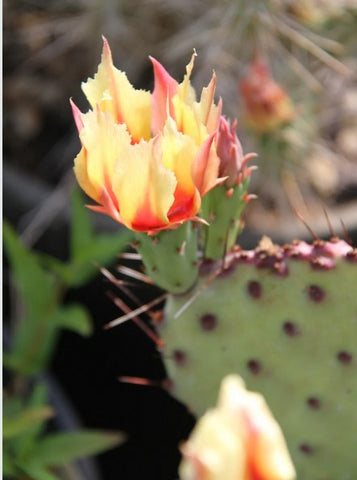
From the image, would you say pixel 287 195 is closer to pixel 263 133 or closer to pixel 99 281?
pixel 263 133

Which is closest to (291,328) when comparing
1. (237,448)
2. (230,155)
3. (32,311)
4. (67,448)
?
(230,155)

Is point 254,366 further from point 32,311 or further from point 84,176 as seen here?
point 32,311

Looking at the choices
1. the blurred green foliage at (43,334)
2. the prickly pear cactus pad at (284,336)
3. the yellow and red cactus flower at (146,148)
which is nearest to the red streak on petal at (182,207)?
the yellow and red cactus flower at (146,148)

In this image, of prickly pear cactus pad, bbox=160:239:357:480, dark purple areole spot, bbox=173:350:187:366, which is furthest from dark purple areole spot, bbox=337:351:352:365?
dark purple areole spot, bbox=173:350:187:366

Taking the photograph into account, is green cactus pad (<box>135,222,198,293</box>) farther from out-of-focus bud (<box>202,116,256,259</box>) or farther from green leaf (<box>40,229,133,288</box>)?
green leaf (<box>40,229,133,288</box>)

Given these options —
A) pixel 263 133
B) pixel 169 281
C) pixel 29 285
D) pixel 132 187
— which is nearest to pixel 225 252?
pixel 169 281
